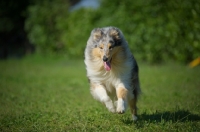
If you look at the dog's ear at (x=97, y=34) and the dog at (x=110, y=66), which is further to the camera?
the dog's ear at (x=97, y=34)

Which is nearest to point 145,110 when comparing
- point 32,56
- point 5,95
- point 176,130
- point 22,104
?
point 176,130

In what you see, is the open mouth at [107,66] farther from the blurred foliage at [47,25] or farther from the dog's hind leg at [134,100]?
the blurred foliage at [47,25]

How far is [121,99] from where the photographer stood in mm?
6367

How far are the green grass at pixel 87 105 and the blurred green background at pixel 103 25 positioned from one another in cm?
155

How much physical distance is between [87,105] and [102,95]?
2.26 meters

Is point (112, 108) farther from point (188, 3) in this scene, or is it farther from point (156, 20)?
point (156, 20)

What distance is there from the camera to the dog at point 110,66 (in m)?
6.44

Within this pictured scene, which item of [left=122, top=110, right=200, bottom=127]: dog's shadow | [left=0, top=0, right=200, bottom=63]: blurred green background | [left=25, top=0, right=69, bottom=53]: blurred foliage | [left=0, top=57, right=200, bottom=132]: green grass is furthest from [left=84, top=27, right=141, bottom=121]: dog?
[left=25, top=0, right=69, bottom=53]: blurred foliage

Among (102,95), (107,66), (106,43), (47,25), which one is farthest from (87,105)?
(47,25)

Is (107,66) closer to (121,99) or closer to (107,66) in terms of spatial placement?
(107,66)

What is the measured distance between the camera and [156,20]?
16.6 meters

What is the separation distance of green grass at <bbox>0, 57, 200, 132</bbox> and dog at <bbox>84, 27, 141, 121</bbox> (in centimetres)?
47

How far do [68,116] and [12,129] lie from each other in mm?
1368

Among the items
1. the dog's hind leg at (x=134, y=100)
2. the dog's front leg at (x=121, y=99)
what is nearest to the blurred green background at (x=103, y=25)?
the dog's hind leg at (x=134, y=100)
